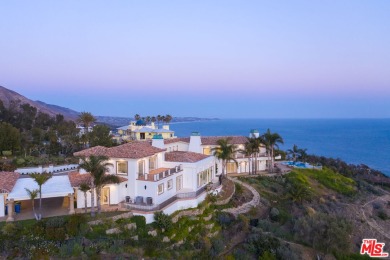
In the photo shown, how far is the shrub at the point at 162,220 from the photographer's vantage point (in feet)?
73.4

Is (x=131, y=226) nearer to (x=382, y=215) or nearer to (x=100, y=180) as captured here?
(x=100, y=180)

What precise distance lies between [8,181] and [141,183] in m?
9.33

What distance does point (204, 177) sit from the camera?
31297 millimetres

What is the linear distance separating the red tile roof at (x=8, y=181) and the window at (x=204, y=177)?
14857 millimetres

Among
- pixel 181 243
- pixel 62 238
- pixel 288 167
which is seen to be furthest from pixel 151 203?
pixel 288 167

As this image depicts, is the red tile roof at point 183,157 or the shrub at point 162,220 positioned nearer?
the shrub at point 162,220

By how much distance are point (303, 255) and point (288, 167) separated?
85.2ft

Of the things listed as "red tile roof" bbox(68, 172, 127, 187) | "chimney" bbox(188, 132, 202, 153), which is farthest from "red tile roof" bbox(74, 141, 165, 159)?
"chimney" bbox(188, 132, 202, 153)

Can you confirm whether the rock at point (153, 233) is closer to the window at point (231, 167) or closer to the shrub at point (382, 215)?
the window at point (231, 167)

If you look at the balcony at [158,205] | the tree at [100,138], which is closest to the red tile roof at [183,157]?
the balcony at [158,205]

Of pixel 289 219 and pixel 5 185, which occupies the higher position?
pixel 5 185

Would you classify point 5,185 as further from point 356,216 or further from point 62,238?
point 356,216

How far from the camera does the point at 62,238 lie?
62.4ft

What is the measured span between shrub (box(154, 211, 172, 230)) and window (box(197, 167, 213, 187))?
295 inches
